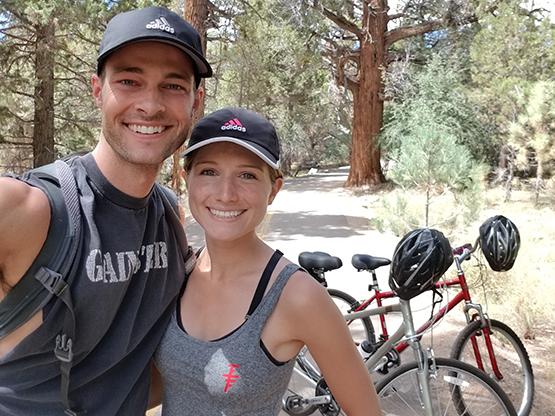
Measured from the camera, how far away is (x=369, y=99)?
71.8 feet

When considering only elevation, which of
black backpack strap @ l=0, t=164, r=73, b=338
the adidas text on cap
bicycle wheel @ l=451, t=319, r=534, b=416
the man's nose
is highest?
the man's nose

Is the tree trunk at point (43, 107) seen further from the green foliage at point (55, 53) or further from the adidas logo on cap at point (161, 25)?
the adidas logo on cap at point (161, 25)

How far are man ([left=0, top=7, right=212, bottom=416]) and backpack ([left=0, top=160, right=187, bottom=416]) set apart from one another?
2 cm

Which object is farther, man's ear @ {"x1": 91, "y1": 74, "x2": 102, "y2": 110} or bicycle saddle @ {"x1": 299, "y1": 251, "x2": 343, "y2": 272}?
bicycle saddle @ {"x1": 299, "y1": 251, "x2": 343, "y2": 272}

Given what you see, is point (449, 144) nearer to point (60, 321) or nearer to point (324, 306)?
point (324, 306)

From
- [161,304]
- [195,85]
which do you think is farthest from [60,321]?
[195,85]

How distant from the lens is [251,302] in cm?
159

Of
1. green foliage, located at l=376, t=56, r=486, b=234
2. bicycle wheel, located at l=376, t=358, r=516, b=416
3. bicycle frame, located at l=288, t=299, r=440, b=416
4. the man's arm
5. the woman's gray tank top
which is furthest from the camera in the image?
green foliage, located at l=376, t=56, r=486, b=234

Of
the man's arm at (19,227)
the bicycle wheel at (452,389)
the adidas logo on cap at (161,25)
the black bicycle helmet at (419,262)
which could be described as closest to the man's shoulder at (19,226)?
the man's arm at (19,227)

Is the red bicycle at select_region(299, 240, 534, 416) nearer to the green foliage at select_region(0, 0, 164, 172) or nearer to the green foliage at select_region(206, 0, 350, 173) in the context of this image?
the green foliage at select_region(0, 0, 164, 172)

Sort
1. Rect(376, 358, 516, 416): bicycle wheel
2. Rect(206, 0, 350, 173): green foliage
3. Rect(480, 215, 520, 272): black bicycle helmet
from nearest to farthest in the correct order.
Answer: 1. Rect(376, 358, 516, 416): bicycle wheel
2. Rect(480, 215, 520, 272): black bicycle helmet
3. Rect(206, 0, 350, 173): green foliage

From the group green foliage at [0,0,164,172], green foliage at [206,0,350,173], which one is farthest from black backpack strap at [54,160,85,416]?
green foliage at [206,0,350,173]

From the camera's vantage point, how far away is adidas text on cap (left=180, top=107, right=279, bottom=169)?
5.23 feet

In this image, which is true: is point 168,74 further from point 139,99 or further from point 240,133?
point 240,133
